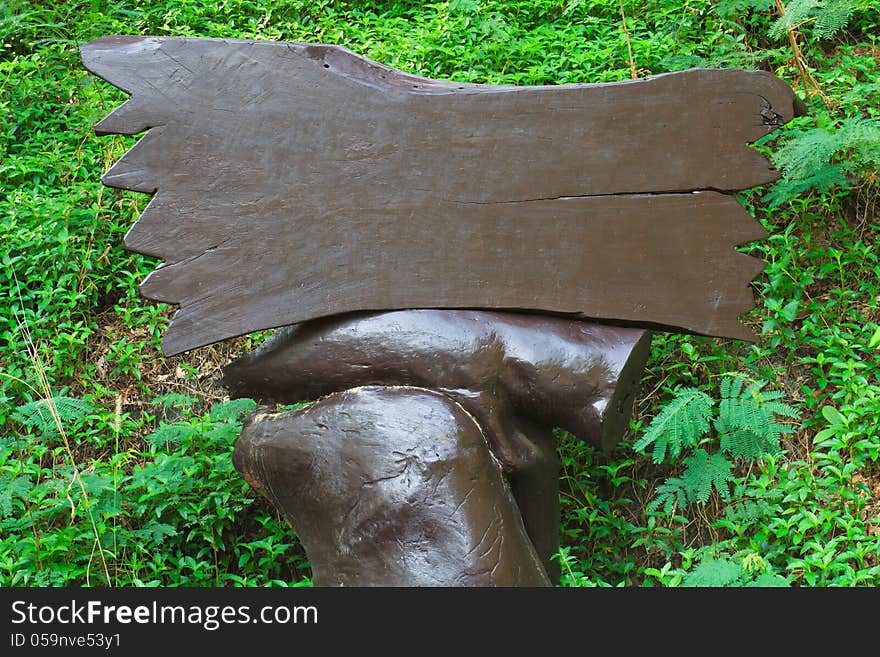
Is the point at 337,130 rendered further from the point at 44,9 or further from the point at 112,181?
the point at 44,9

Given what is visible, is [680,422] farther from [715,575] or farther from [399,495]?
[399,495]

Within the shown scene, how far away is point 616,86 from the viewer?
3398 mm

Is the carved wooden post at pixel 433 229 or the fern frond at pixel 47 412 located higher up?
the carved wooden post at pixel 433 229

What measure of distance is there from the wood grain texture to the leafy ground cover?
83 cm

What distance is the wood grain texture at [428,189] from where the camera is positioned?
133 inches

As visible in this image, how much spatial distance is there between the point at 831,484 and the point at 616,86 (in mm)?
1932

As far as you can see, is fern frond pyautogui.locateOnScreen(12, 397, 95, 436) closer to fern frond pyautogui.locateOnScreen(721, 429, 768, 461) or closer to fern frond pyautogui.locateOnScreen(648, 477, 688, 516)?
fern frond pyautogui.locateOnScreen(648, 477, 688, 516)

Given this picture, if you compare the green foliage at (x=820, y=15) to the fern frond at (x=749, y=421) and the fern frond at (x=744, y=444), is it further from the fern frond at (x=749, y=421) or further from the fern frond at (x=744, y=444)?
the fern frond at (x=744, y=444)

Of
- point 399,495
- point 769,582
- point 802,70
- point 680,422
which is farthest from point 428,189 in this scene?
point 802,70

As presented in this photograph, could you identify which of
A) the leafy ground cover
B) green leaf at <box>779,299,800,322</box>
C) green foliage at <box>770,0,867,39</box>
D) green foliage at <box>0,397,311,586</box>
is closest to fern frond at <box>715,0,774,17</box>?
the leafy ground cover

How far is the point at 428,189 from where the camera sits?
3.43 meters

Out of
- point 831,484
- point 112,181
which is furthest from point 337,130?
point 831,484

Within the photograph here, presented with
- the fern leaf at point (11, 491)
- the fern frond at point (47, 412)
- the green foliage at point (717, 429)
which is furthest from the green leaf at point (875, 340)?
the fern leaf at point (11, 491)

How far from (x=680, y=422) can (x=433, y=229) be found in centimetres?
140
